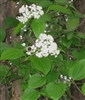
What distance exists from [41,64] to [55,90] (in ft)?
0.21

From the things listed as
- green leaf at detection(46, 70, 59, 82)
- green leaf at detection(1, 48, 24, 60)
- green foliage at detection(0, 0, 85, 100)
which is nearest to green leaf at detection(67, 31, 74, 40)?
green foliage at detection(0, 0, 85, 100)

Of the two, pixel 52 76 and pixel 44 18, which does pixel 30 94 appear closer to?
pixel 52 76

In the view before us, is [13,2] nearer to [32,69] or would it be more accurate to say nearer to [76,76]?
[32,69]

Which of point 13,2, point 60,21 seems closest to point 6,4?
point 13,2

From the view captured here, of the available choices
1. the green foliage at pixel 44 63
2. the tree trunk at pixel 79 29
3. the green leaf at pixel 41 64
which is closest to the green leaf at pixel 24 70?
the green foliage at pixel 44 63

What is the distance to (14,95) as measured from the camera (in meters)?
0.88

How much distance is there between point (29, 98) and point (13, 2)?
430 mm

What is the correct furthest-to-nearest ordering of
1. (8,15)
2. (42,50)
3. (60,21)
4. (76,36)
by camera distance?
(60,21), (8,15), (76,36), (42,50)

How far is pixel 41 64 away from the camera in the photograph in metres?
0.57

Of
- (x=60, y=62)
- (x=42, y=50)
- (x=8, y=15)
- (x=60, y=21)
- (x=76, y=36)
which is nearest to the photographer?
(x=42, y=50)

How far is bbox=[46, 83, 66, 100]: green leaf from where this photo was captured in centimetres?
55

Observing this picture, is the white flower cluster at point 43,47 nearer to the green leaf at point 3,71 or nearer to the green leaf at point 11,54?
the green leaf at point 11,54

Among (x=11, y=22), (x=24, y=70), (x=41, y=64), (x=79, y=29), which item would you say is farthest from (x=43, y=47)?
(x=79, y=29)

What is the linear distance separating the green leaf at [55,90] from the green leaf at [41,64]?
4 centimetres
